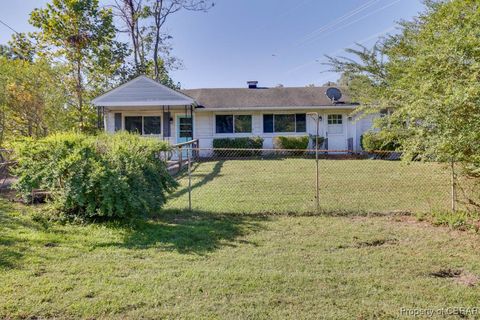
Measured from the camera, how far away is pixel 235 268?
4133mm

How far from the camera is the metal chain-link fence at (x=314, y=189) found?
708 cm

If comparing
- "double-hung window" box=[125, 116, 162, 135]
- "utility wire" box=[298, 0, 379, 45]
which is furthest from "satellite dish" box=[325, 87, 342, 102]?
"double-hung window" box=[125, 116, 162, 135]

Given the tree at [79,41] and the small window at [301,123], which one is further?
the tree at [79,41]

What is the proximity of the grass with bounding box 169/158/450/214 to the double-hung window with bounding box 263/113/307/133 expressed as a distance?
6407mm

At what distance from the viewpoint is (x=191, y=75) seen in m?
32.2

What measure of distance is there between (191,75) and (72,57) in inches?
484

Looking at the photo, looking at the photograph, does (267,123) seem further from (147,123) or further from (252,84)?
(147,123)

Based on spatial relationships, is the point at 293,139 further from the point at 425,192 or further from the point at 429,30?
the point at 429,30

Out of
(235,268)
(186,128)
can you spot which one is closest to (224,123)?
(186,128)

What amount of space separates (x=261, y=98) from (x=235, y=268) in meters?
16.6

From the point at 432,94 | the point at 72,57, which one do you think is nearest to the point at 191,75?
the point at 72,57

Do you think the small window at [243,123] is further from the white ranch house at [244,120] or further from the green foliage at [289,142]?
the green foliage at [289,142]

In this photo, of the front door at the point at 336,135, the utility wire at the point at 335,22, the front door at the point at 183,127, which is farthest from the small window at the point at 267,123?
the utility wire at the point at 335,22

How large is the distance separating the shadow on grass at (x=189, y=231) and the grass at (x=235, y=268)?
0.02 m
